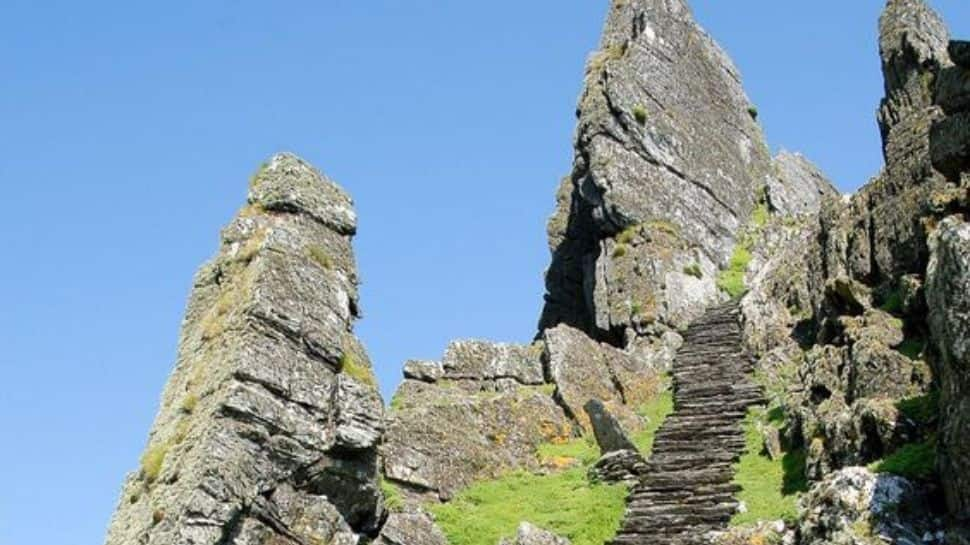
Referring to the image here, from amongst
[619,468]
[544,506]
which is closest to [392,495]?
[544,506]

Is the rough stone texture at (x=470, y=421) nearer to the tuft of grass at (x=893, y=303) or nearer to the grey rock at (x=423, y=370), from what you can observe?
the grey rock at (x=423, y=370)

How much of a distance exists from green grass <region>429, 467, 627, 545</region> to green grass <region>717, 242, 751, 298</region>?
703 inches

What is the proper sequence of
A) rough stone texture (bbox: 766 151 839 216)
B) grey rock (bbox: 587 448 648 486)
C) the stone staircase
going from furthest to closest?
rough stone texture (bbox: 766 151 839 216) < grey rock (bbox: 587 448 648 486) < the stone staircase

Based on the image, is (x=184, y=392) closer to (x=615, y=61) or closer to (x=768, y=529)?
(x=768, y=529)

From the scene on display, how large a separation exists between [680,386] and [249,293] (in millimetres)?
18416

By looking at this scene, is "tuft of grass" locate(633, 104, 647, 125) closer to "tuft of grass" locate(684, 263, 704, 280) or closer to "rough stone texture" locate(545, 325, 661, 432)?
"tuft of grass" locate(684, 263, 704, 280)

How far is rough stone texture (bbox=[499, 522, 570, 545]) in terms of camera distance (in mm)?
23781

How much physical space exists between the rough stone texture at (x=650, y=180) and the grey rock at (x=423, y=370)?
9162 mm

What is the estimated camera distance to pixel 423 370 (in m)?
38.1

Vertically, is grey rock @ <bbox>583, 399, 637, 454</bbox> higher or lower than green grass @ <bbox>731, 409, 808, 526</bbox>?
higher

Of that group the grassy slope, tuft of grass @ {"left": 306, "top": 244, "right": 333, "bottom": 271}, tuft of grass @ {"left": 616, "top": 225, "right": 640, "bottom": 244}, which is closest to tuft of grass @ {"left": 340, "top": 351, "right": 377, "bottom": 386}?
tuft of grass @ {"left": 306, "top": 244, "right": 333, "bottom": 271}

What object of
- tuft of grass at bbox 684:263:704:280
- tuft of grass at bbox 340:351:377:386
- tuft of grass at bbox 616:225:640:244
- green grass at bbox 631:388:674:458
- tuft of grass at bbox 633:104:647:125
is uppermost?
tuft of grass at bbox 633:104:647:125

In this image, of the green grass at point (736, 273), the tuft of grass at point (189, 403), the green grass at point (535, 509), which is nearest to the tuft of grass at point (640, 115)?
the green grass at point (736, 273)

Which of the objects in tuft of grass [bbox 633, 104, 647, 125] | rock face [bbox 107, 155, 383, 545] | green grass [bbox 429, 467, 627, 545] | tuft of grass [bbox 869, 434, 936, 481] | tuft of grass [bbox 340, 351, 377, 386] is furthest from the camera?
tuft of grass [bbox 633, 104, 647, 125]
